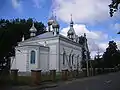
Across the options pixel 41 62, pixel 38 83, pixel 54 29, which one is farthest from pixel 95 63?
pixel 38 83

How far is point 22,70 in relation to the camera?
5122cm

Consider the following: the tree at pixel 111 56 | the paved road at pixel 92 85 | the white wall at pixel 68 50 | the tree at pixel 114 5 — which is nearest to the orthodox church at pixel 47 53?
the white wall at pixel 68 50

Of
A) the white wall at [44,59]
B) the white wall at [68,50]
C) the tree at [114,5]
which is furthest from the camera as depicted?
the white wall at [68,50]

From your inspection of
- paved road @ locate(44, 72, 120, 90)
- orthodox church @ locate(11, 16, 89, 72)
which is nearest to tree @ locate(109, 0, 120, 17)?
paved road @ locate(44, 72, 120, 90)

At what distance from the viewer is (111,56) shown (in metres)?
86.7

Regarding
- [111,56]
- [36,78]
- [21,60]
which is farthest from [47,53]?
[111,56]

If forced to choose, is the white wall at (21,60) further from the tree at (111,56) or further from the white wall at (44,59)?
the tree at (111,56)

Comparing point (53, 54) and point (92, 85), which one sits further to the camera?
point (53, 54)

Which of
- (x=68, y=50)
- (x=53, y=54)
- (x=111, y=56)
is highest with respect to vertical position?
(x=111, y=56)

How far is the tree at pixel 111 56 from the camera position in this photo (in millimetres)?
83412

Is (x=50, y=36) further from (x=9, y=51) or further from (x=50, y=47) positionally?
(x=9, y=51)

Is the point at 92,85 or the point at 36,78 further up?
the point at 36,78

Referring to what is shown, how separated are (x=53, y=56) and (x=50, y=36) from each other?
4.49 m

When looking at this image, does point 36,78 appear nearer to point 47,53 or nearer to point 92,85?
point 92,85
